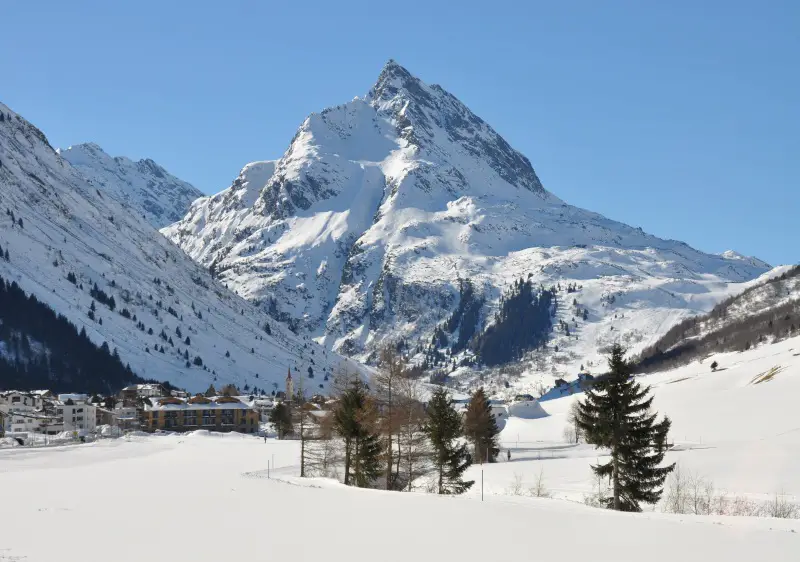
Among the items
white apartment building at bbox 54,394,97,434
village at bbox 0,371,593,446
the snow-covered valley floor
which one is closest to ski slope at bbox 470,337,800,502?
the snow-covered valley floor

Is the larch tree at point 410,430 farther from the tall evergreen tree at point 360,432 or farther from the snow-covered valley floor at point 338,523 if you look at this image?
the snow-covered valley floor at point 338,523

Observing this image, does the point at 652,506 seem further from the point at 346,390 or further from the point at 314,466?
the point at 314,466

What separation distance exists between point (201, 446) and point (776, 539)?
3542 inches

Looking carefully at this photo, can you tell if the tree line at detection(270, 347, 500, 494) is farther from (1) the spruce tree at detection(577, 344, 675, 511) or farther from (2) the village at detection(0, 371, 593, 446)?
(2) the village at detection(0, 371, 593, 446)

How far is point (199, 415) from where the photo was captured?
6811 inches

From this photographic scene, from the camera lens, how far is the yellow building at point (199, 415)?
170125 mm

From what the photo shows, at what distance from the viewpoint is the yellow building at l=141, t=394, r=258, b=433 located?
6698 inches

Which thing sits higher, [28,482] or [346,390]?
[346,390]

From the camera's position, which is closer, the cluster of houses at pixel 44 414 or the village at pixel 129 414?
the cluster of houses at pixel 44 414

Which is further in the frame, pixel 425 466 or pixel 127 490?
pixel 425 466

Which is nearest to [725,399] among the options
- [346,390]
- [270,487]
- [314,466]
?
[314,466]

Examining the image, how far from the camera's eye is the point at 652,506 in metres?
46.3

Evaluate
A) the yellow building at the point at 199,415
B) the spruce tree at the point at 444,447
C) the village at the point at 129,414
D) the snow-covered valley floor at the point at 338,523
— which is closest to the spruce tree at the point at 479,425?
the snow-covered valley floor at the point at 338,523

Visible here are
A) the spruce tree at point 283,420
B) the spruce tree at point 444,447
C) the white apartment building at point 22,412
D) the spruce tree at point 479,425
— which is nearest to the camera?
the spruce tree at point 444,447
